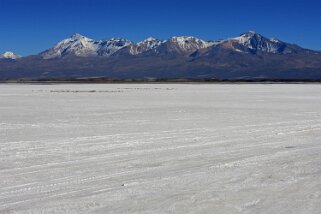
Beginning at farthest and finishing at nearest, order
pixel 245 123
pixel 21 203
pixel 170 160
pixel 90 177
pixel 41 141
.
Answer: pixel 245 123
pixel 41 141
pixel 170 160
pixel 90 177
pixel 21 203

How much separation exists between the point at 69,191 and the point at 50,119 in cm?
1140

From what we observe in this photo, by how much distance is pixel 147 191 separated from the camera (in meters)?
7.58

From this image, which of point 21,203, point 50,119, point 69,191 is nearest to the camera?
point 21,203

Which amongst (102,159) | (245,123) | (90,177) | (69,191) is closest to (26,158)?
(102,159)

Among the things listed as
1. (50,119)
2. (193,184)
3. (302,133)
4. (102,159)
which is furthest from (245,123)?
(193,184)

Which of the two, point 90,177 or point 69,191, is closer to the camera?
point 69,191

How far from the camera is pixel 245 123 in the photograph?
56.6 feet

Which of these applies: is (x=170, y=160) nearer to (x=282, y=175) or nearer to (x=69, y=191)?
(x=282, y=175)

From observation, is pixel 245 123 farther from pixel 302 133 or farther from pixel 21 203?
pixel 21 203

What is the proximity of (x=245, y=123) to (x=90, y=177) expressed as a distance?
964 centimetres

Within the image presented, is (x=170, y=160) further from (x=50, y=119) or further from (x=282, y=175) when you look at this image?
(x=50, y=119)

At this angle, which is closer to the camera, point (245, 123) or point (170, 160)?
point (170, 160)

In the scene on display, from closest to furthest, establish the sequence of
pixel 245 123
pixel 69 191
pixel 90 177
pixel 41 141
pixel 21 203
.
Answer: pixel 21 203
pixel 69 191
pixel 90 177
pixel 41 141
pixel 245 123

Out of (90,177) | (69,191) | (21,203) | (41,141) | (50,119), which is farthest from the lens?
(50,119)
